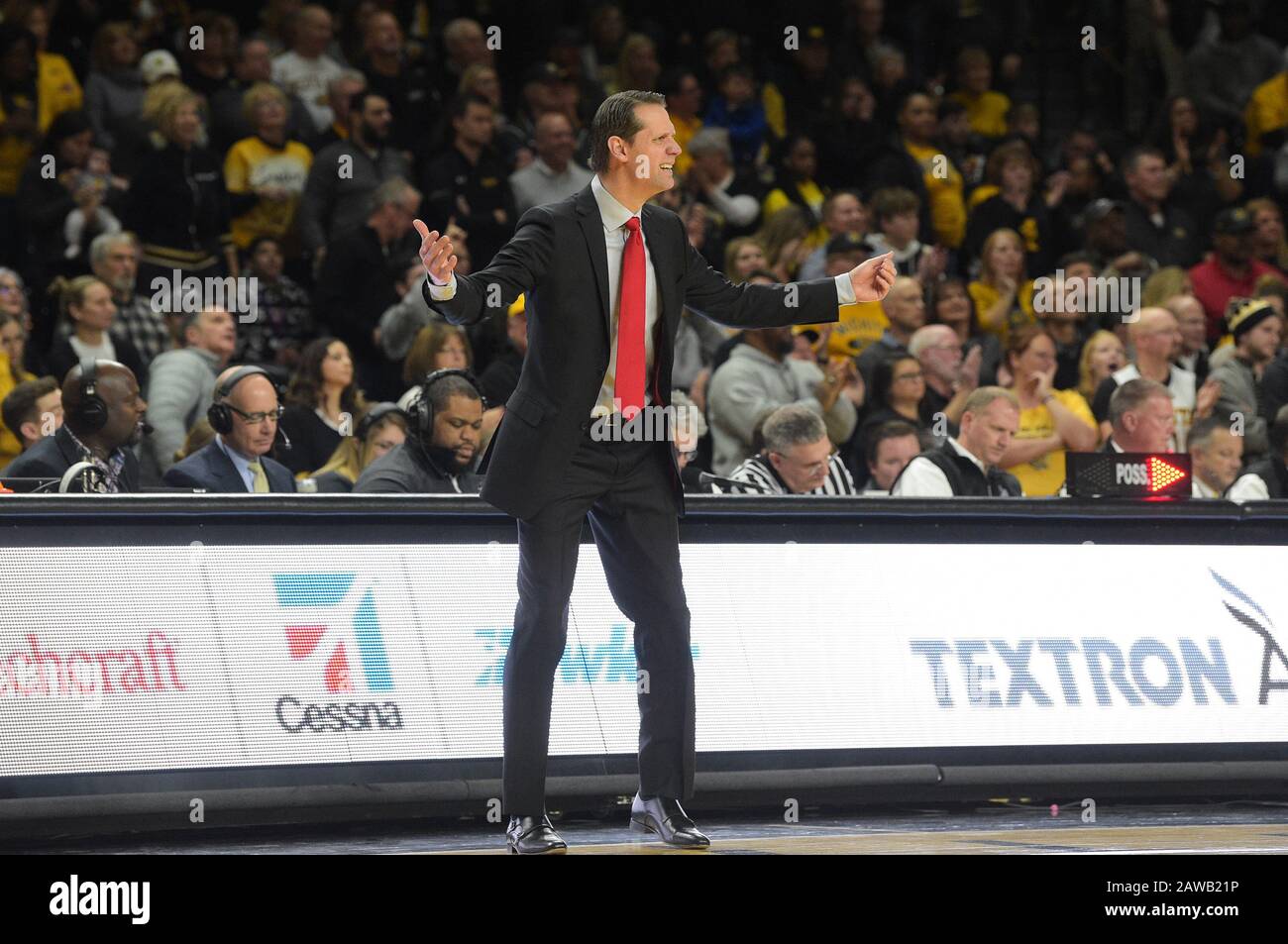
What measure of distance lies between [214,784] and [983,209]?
25.1ft

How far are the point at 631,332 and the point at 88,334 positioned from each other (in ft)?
16.3

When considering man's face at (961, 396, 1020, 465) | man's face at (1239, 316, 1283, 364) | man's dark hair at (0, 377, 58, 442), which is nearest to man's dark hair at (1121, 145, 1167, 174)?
man's face at (1239, 316, 1283, 364)

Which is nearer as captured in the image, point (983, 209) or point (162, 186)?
point (162, 186)

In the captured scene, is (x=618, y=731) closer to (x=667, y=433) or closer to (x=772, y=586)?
(x=772, y=586)

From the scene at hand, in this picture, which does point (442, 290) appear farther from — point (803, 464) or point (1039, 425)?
point (1039, 425)

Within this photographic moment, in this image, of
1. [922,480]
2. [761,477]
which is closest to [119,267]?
[761,477]

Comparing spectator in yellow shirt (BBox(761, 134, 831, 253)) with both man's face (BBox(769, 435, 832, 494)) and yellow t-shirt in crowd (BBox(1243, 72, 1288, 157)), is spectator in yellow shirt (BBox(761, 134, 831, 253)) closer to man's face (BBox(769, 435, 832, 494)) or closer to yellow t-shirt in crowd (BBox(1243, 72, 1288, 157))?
yellow t-shirt in crowd (BBox(1243, 72, 1288, 157))

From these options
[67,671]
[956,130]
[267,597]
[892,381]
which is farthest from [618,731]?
[956,130]

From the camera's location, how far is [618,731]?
6.83 m

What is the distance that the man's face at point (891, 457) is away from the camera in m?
8.94

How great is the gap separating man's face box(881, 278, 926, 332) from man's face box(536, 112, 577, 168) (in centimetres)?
211

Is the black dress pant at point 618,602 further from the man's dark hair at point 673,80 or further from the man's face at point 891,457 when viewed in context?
the man's dark hair at point 673,80

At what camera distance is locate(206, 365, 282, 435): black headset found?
25.9ft

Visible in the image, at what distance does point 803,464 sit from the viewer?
26.7ft
